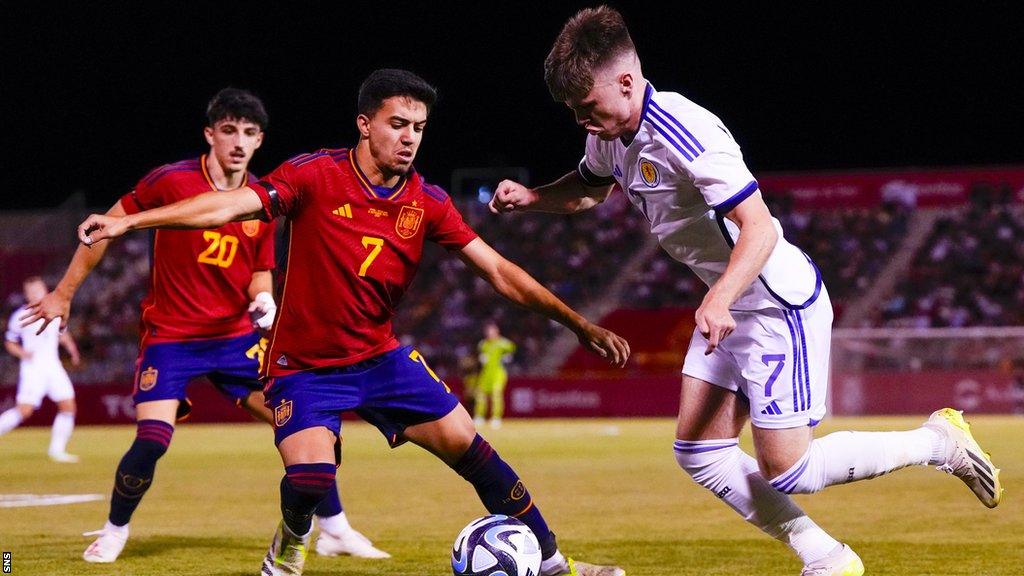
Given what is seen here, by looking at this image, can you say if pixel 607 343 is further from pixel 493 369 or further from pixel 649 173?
pixel 493 369

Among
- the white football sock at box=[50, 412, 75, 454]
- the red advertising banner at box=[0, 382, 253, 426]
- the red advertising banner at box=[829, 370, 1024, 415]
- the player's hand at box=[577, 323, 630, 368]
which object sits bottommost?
the red advertising banner at box=[0, 382, 253, 426]

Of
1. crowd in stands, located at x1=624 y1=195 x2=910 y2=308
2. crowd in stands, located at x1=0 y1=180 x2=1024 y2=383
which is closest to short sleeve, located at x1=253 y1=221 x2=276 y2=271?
crowd in stands, located at x1=0 y1=180 x2=1024 y2=383

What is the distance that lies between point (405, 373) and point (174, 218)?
133 centimetres

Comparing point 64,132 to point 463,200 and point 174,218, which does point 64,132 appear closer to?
point 463,200

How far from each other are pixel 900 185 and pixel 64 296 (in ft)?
91.0

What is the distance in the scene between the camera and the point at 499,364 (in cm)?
2628

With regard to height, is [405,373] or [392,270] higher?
[392,270]

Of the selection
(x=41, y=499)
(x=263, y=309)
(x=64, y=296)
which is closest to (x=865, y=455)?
(x=263, y=309)

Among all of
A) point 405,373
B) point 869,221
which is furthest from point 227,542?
point 869,221

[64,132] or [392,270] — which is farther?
[64,132]

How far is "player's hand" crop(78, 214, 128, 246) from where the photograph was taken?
4.93m

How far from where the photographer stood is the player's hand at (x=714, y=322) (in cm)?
473

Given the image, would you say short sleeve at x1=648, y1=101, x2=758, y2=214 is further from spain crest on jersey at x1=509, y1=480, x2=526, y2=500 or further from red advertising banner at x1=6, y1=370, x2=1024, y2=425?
red advertising banner at x1=6, y1=370, x2=1024, y2=425

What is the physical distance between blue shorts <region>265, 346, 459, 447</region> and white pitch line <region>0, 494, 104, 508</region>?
5390mm
